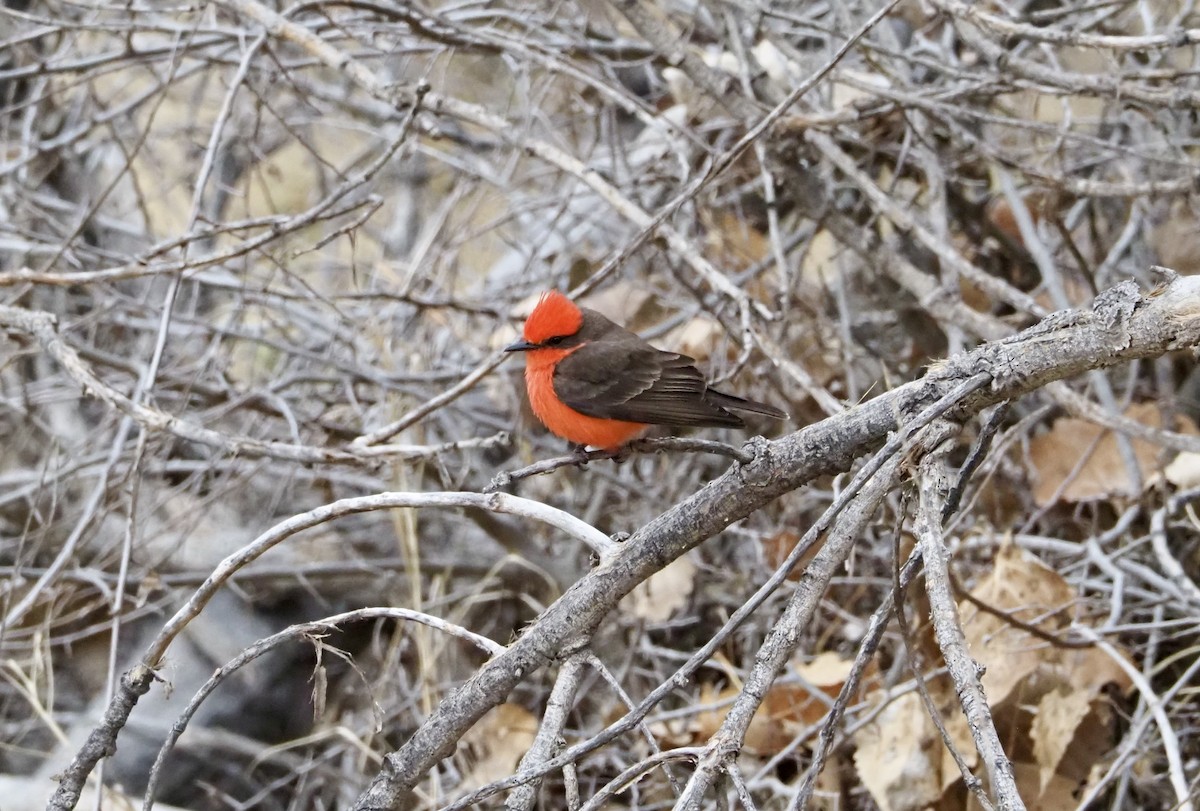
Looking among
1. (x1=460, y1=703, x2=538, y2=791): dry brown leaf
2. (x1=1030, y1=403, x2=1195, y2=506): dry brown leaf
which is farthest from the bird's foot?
(x1=1030, y1=403, x2=1195, y2=506): dry brown leaf

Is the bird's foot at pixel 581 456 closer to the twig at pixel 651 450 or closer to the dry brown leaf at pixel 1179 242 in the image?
the twig at pixel 651 450

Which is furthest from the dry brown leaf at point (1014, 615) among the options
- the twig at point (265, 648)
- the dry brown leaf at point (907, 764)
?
the twig at point (265, 648)

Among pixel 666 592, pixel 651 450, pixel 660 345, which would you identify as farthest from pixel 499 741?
pixel 651 450

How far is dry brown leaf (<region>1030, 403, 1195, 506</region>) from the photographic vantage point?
434cm

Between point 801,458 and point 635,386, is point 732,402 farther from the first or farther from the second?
point 801,458

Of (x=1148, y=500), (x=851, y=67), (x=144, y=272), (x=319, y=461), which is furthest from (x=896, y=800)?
(x=851, y=67)

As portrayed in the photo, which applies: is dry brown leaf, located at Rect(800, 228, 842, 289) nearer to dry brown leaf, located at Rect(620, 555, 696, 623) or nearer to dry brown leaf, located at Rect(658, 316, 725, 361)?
dry brown leaf, located at Rect(658, 316, 725, 361)

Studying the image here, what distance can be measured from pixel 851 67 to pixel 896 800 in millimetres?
3235

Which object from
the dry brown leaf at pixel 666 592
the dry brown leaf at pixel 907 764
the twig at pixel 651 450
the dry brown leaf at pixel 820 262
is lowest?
the dry brown leaf at pixel 907 764

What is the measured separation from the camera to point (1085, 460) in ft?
14.0

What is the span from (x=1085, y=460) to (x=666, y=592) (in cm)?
166

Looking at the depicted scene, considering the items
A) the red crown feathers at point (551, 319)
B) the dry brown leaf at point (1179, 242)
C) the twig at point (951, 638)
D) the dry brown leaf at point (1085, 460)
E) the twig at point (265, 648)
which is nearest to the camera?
the twig at point (951, 638)

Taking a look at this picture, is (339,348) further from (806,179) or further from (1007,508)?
(1007,508)

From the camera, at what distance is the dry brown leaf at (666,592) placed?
485cm
